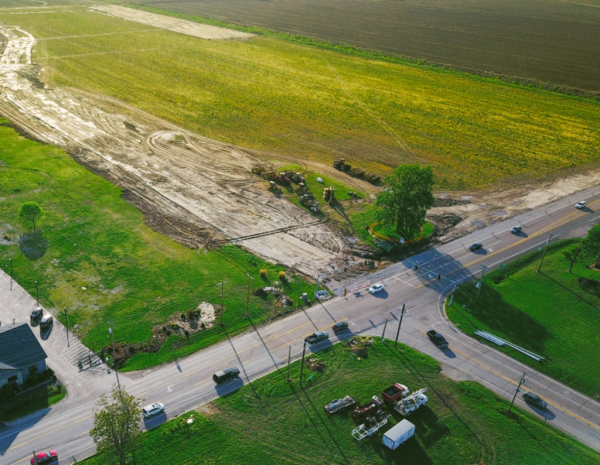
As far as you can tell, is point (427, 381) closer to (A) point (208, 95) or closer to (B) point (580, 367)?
(B) point (580, 367)

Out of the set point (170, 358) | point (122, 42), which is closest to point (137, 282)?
point (170, 358)

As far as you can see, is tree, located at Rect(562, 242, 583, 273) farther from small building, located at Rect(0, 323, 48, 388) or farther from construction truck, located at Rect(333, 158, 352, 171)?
small building, located at Rect(0, 323, 48, 388)

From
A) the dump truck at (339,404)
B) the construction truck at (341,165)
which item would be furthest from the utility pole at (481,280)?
the construction truck at (341,165)

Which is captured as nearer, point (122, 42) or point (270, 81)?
point (270, 81)

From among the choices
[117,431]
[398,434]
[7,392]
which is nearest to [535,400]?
[398,434]

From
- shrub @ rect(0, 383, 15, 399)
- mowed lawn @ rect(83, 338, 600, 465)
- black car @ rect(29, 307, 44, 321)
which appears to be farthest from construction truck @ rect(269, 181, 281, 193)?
shrub @ rect(0, 383, 15, 399)

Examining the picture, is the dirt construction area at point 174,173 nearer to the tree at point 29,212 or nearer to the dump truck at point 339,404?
the tree at point 29,212

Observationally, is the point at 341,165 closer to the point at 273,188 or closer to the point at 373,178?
the point at 373,178
